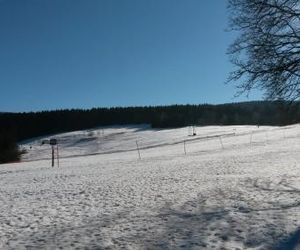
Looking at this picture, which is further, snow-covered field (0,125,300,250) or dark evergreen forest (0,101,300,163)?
dark evergreen forest (0,101,300,163)

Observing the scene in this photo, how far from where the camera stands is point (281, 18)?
51.8ft

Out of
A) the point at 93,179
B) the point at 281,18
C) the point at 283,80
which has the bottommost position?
the point at 93,179

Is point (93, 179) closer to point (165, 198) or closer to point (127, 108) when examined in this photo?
point (165, 198)

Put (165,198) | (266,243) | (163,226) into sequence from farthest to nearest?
(165,198) → (163,226) → (266,243)

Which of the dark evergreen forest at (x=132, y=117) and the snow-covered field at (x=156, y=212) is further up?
the dark evergreen forest at (x=132, y=117)

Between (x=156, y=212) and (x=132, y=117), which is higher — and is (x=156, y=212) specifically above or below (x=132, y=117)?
below

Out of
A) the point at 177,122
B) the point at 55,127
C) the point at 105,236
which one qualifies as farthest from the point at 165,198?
the point at 55,127

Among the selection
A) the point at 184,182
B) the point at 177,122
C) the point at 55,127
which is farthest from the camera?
the point at 55,127

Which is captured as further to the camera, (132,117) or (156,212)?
(132,117)

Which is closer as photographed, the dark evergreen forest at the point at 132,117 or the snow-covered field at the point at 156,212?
the snow-covered field at the point at 156,212

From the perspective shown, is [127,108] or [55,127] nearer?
[55,127]

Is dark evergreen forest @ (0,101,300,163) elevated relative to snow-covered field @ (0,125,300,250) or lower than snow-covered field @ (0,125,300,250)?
elevated

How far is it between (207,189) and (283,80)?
4.32m

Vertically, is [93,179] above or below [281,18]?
below
